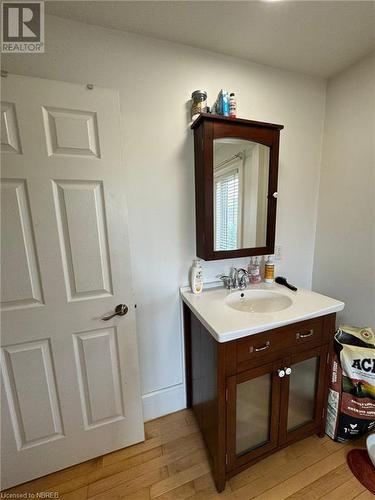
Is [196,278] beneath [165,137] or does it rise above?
beneath

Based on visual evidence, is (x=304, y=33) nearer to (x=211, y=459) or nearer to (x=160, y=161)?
(x=160, y=161)

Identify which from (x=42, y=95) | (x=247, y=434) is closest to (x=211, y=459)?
(x=247, y=434)

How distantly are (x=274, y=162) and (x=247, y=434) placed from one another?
62.6 inches

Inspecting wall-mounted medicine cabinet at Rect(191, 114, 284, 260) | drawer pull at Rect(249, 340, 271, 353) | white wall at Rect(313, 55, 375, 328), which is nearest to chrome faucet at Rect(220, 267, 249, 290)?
wall-mounted medicine cabinet at Rect(191, 114, 284, 260)

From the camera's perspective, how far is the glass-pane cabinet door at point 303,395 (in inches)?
45.3

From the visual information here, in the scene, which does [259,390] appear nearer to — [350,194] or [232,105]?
[350,194]

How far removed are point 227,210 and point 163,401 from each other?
1.41 meters

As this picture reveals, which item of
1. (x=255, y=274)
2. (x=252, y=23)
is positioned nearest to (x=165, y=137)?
(x=252, y=23)

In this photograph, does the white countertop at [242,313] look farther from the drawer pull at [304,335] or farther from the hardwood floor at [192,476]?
the hardwood floor at [192,476]

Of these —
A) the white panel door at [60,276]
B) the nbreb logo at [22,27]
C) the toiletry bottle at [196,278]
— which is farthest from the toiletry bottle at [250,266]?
the nbreb logo at [22,27]

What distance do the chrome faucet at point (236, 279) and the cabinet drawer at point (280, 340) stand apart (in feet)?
1.41

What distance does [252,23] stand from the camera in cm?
108

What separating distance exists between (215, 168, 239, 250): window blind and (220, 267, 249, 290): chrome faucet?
0.20 meters

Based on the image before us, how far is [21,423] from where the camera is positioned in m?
1.07
